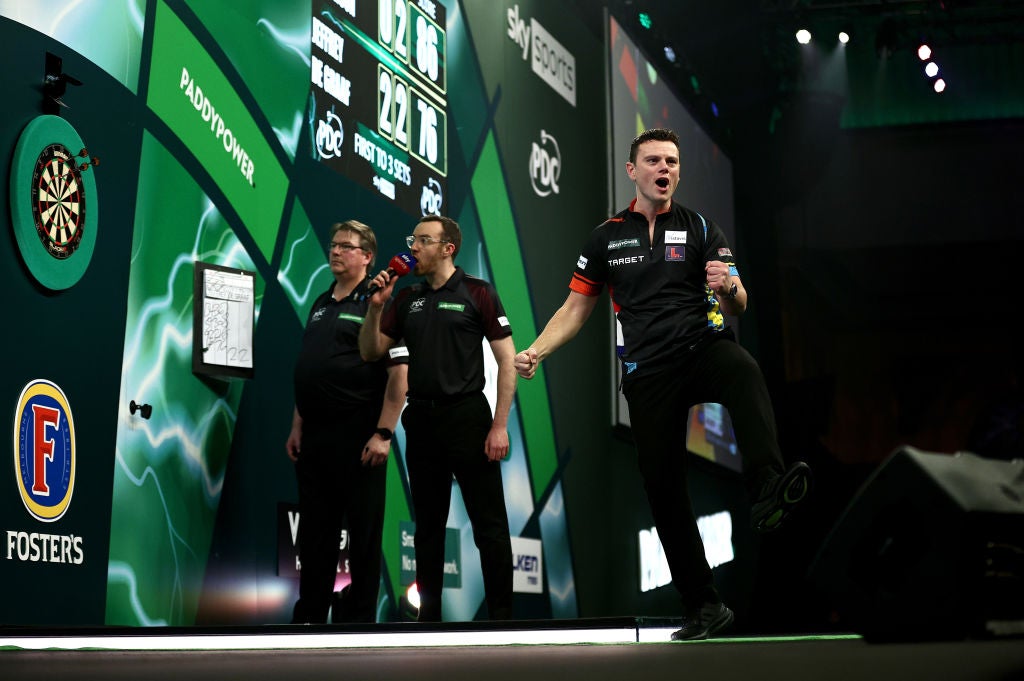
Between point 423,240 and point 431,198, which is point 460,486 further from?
point 431,198

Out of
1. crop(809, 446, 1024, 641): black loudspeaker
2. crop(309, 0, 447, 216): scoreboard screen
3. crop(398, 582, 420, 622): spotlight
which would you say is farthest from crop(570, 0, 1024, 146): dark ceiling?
crop(809, 446, 1024, 641): black loudspeaker

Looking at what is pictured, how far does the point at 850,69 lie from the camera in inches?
512

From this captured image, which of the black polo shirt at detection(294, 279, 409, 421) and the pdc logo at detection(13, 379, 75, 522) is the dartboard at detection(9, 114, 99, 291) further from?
the black polo shirt at detection(294, 279, 409, 421)

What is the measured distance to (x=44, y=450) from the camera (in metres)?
4.23

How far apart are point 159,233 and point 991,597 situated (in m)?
4.09

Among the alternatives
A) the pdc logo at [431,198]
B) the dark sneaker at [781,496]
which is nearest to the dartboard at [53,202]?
the dark sneaker at [781,496]

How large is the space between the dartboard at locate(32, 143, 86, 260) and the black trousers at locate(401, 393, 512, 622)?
4.41ft

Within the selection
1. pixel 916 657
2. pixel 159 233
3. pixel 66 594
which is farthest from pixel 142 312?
pixel 916 657

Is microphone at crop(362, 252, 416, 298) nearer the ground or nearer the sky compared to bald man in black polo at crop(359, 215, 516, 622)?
nearer the sky

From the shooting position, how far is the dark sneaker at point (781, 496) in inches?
127

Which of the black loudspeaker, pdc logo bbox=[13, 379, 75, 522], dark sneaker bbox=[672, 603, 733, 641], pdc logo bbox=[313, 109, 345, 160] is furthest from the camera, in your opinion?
pdc logo bbox=[313, 109, 345, 160]

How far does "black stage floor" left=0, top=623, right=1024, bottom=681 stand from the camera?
139 cm

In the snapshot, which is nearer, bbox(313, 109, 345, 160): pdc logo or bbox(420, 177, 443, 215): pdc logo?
bbox(313, 109, 345, 160): pdc logo

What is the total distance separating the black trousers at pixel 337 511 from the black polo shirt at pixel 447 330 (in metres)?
0.35
